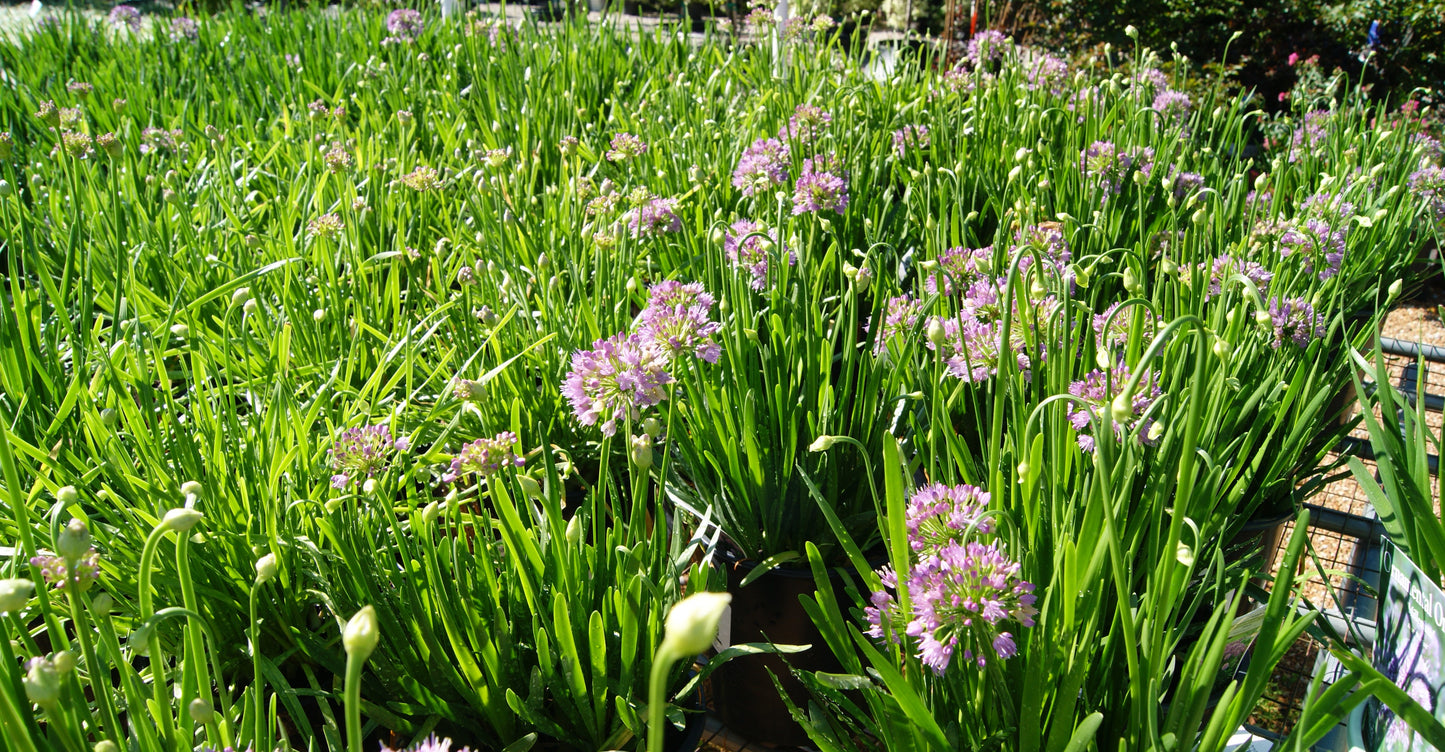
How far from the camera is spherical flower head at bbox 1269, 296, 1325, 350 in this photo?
4.59 feet

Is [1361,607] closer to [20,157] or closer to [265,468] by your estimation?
[265,468]

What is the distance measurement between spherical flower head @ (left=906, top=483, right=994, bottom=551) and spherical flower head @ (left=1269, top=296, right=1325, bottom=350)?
2.33 feet

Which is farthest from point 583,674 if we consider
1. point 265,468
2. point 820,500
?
point 265,468

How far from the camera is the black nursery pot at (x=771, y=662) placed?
1.30 m

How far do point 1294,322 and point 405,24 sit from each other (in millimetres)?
3726

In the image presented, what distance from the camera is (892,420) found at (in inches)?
57.8

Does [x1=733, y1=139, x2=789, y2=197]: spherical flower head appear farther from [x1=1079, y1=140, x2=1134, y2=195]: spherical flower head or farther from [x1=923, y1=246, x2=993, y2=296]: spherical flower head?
[x1=1079, y1=140, x2=1134, y2=195]: spherical flower head

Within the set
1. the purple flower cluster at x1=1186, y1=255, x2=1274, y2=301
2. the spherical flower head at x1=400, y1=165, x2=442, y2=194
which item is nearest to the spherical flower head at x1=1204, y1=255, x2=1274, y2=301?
the purple flower cluster at x1=1186, y1=255, x2=1274, y2=301

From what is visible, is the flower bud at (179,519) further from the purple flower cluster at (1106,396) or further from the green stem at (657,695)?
the purple flower cluster at (1106,396)

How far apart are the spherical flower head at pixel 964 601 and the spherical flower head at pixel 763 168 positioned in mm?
1200

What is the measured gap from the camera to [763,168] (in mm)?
1982

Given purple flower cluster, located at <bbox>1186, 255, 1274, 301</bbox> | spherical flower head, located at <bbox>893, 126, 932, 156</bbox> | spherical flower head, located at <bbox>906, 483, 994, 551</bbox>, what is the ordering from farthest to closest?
spherical flower head, located at <bbox>893, 126, 932, 156</bbox>, purple flower cluster, located at <bbox>1186, 255, 1274, 301</bbox>, spherical flower head, located at <bbox>906, 483, 994, 551</bbox>

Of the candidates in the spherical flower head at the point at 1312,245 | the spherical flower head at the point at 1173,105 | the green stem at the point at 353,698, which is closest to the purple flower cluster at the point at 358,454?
the green stem at the point at 353,698

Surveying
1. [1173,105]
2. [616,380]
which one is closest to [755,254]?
[616,380]
